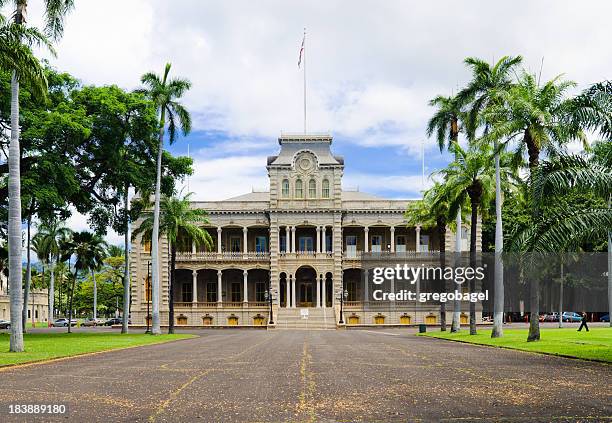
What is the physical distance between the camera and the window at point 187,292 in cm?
7881

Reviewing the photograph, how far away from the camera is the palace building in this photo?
75.4 m

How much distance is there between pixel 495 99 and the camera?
136 feet

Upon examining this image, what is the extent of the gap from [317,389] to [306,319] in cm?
5698

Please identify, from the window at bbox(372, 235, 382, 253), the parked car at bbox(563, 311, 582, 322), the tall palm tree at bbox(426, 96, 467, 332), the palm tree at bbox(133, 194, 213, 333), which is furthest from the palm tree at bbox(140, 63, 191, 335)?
the parked car at bbox(563, 311, 582, 322)

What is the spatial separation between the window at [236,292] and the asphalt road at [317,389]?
5535 cm

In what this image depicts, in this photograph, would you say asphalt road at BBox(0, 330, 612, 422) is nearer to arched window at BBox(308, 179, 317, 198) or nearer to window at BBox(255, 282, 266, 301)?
arched window at BBox(308, 179, 317, 198)

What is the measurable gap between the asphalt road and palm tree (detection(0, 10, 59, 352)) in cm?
568

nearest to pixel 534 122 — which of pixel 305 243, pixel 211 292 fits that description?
pixel 305 243

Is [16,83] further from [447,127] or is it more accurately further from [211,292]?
[211,292]

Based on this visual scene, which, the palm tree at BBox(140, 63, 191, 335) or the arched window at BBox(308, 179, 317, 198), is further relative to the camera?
the arched window at BBox(308, 179, 317, 198)

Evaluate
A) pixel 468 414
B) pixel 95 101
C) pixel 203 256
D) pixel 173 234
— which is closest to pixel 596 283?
pixel 203 256

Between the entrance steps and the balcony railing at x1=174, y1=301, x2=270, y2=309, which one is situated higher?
the balcony railing at x1=174, y1=301, x2=270, y2=309

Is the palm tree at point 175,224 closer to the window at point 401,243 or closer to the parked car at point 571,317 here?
the window at point 401,243

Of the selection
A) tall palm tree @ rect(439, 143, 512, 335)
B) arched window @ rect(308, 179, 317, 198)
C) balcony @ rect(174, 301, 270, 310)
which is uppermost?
arched window @ rect(308, 179, 317, 198)
